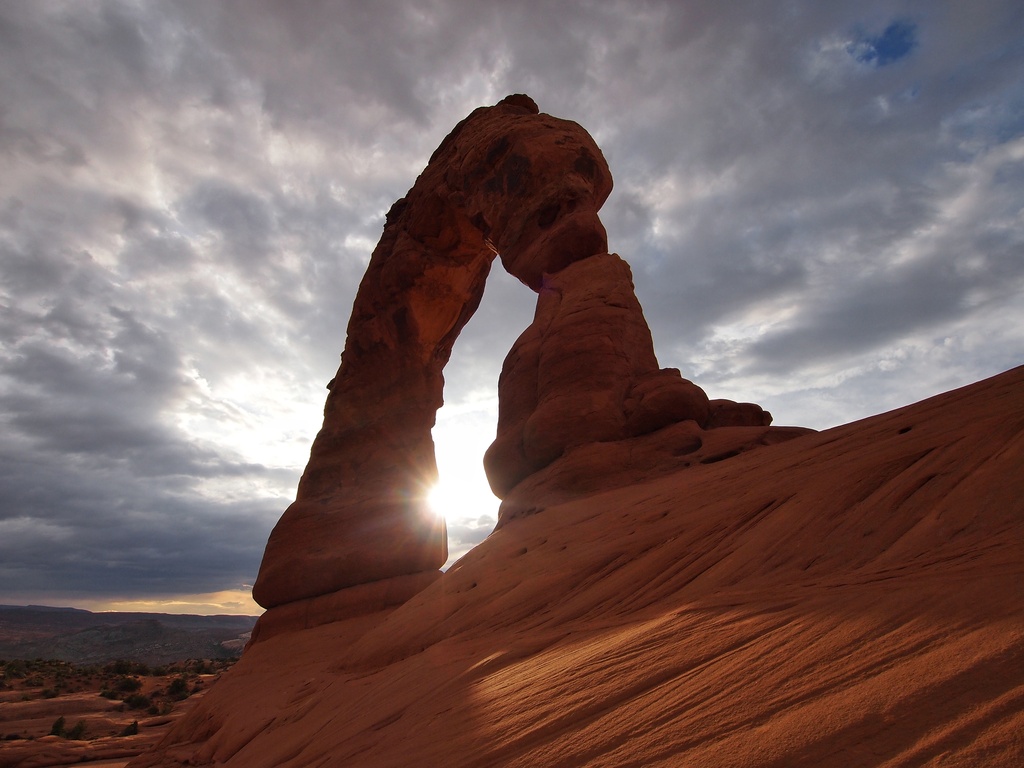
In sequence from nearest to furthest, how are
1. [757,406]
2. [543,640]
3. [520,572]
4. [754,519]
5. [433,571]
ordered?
1. [543,640]
2. [754,519]
3. [520,572]
4. [757,406]
5. [433,571]

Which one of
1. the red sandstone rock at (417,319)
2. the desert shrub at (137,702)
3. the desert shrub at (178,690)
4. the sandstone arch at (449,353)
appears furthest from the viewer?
the desert shrub at (178,690)

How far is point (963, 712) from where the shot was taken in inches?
47.9

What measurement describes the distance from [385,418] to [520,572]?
9660 millimetres

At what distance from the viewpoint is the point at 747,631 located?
2.12 metres

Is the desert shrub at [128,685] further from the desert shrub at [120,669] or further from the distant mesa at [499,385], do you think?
the distant mesa at [499,385]

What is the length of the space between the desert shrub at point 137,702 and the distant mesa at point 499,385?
8.36 m

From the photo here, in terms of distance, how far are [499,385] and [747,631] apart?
329 inches

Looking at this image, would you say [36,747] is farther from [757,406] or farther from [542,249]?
[757,406]

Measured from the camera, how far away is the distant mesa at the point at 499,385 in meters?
8.17

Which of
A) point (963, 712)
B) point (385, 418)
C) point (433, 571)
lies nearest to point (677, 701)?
point (963, 712)

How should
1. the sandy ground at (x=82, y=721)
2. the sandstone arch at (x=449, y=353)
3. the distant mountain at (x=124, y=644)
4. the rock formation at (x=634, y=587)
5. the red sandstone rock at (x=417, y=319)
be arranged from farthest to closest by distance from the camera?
1. the distant mountain at (x=124, y=644)
2. the red sandstone rock at (x=417, y=319)
3. the sandy ground at (x=82, y=721)
4. the sandstone arch at (x=449, y=353)
5. the rock formation at (x=634, y=587)

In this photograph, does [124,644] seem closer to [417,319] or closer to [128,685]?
[128,685]

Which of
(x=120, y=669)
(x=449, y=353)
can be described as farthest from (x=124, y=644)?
(x=449, y=353)

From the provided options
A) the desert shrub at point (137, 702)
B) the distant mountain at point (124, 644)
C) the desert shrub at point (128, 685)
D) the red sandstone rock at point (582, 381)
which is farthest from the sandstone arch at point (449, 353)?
the distant mountain at point (124, 644)
